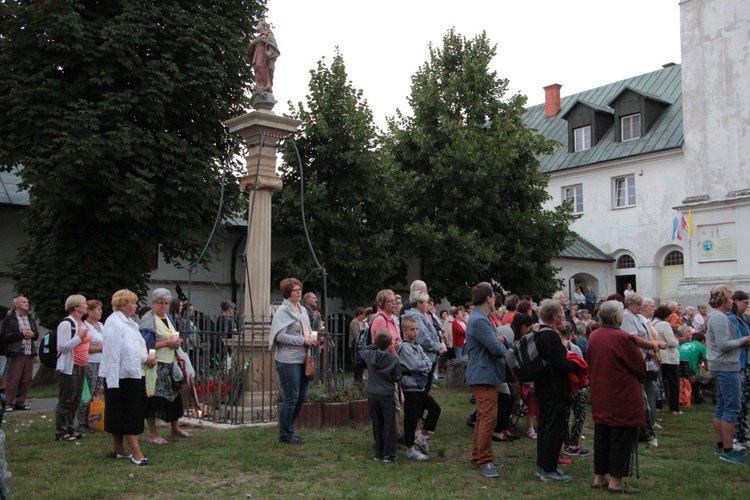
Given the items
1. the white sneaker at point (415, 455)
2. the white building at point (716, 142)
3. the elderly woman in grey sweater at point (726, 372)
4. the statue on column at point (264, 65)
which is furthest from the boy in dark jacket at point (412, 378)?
the white building at point (716, 142)

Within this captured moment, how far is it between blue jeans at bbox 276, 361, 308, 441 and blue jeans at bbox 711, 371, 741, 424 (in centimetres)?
481

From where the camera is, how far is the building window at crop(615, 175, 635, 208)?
32.8m

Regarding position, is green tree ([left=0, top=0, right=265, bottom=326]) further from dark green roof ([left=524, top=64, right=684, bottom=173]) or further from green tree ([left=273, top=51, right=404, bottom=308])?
dark green roof ([left=524, top=64, right=684, bottom=173])

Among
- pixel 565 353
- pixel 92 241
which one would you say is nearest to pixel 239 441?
pixel 565 353

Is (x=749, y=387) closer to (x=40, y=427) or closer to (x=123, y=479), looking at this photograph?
(x=123, y=479)

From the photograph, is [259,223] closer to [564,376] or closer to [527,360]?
[527,360]

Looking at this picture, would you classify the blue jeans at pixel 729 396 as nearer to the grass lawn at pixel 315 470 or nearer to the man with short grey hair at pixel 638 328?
the grass lawn at pixel 315 470

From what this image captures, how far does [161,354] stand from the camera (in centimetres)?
865

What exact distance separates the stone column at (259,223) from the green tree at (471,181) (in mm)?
11973

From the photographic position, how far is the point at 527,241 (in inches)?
969

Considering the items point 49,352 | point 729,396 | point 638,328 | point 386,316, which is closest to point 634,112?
point 638,328

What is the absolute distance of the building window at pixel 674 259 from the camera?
31.2 meters

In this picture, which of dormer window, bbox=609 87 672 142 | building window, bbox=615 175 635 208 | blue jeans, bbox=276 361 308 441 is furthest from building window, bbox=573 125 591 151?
blue jeans, bbox=276 361 308 441

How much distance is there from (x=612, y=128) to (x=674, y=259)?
23.6 feet
